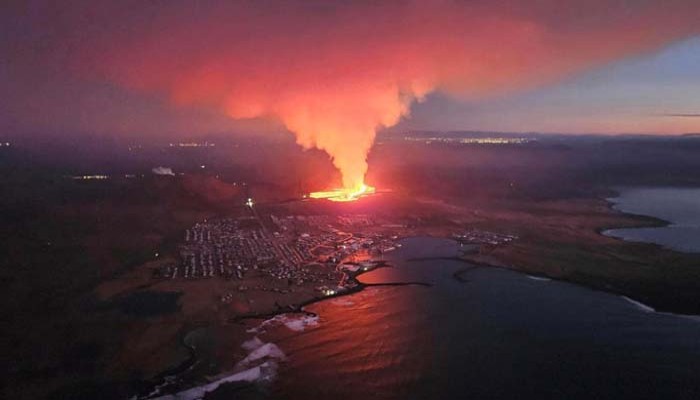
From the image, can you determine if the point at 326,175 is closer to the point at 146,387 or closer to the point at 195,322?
the point at 195,322

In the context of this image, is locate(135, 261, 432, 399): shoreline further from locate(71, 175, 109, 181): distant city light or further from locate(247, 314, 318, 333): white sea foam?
locate(71, 175, 109, 181): distant city light

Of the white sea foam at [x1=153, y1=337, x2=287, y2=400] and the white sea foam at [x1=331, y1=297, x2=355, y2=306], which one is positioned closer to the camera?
the white sea foam at [x1=153, y1=337, x2=287, y2=400]

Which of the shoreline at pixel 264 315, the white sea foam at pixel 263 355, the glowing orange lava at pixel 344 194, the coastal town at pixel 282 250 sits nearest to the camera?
the shoreline at pixel 264 315

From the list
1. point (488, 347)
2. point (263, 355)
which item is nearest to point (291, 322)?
point (263, 355)

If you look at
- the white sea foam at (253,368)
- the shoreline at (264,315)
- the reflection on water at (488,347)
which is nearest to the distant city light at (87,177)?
the shoreline at (264,315)

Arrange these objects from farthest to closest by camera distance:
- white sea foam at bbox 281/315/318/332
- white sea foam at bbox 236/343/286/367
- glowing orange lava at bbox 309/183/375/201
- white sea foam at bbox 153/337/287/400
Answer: glowing orange lava at bbox 309/183/375/201, white sea foam at bbox 281/315/318/332, white sea foam at bbox 236/343/286/367, white sea foam at bbox 153/337/287/400

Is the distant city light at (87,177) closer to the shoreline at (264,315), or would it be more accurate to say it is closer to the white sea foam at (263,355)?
the shoreline at (264,315)

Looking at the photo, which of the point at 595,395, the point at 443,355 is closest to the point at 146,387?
the point at 443,355

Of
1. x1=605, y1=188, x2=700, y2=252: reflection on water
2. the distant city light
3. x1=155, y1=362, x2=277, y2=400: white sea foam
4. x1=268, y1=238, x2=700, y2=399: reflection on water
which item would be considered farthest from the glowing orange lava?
x1=155, y1=362, x2=277, y2=400: white sea foam
